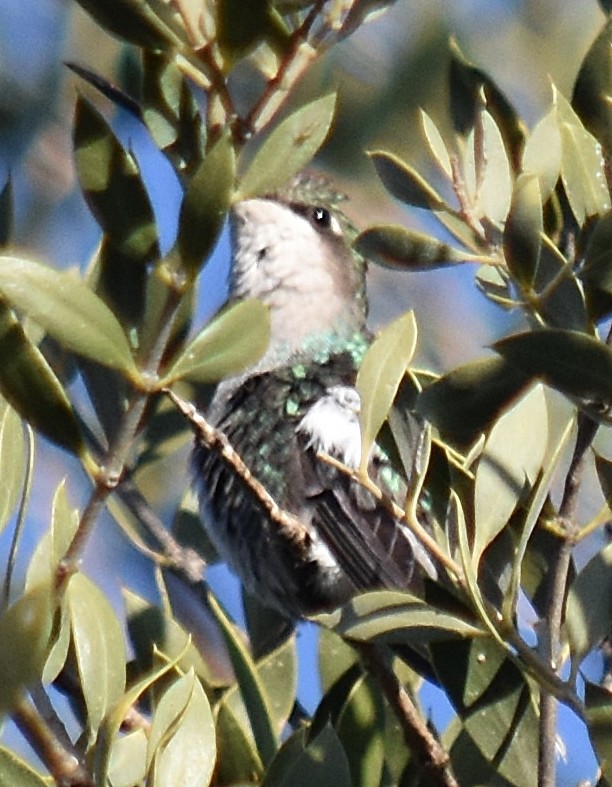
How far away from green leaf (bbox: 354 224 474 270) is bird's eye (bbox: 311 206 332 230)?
2.58m

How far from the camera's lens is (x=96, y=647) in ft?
4.20

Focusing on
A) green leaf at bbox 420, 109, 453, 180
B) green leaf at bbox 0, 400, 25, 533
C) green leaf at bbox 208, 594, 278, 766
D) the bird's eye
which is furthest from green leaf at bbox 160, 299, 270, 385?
the bird's eye

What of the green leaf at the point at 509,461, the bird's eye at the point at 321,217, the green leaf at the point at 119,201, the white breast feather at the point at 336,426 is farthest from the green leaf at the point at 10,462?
the bird's eye at the point at 321,217

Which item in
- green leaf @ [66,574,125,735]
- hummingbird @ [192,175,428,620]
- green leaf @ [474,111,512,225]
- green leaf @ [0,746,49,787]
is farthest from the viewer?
hummingbird @ [192,175,428,620]

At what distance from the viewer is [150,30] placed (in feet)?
4.41

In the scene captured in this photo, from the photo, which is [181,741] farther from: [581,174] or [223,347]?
[581,174]

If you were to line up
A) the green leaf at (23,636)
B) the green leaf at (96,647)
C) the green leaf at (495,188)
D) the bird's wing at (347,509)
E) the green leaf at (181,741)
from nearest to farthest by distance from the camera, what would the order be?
the green leaf at (23,636) → the green leaf at (181,741) → the green leaf at (96,647) → the green leaf at (495,188) → the bird's wing at (347,509)

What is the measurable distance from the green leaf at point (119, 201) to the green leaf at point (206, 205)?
5.2 inches

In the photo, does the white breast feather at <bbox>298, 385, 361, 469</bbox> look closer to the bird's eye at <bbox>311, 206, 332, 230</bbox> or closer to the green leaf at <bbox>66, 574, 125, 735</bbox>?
the bird's eye at <bbox>311, 206, 332, 230</bbox>

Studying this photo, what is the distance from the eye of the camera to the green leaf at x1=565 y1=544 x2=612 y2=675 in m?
1.34

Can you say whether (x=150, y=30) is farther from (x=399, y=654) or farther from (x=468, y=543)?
(x=399, y=654)

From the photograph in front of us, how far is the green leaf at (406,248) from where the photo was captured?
1460 millimetres

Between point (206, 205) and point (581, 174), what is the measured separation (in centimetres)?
42

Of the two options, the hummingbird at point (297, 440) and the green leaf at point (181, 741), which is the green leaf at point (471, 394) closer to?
the green leaf at point (181, 741)
